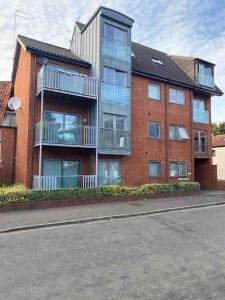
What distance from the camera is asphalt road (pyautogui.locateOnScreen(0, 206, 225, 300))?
477cm

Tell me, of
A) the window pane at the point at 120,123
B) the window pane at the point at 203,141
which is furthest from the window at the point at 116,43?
the window pane at the point at 203,141

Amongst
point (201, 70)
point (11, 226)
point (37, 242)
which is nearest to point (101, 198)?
point (11, 226)

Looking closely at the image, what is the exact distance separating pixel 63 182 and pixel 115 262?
982 centimetres

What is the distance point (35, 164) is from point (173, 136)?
10192 mm

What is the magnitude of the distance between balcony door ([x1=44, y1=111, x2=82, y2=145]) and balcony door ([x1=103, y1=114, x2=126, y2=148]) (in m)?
1.60

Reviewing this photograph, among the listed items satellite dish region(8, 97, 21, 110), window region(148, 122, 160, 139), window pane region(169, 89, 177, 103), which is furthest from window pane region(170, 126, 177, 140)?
satellite dish region(8, 97, 21, 110)

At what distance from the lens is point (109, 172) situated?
17.1 metres

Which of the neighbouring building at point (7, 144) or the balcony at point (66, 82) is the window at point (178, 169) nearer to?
the balcony at point (66, 82)

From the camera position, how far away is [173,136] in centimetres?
2039

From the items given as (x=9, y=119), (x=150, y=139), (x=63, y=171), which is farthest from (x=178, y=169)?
(x=9, y=119)

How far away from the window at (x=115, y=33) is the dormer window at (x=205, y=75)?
7.79 meters

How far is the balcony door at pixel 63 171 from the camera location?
15297 millimetres

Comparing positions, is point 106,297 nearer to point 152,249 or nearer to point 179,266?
point 179,266

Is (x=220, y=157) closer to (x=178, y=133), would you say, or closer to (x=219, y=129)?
(x=178, y=133)
